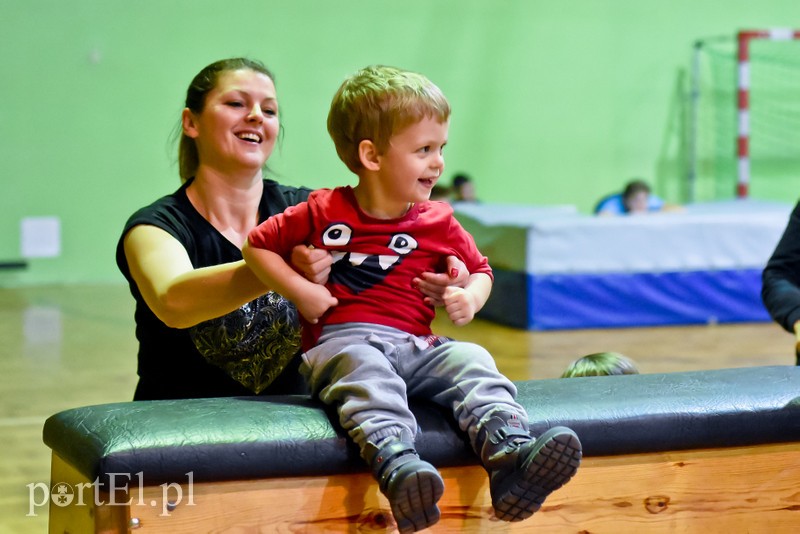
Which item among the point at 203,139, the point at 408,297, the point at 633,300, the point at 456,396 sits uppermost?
the point at 203,139

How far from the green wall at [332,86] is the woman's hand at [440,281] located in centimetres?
594

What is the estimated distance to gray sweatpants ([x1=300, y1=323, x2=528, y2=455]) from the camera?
1.68m

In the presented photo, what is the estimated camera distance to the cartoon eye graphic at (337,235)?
179 cm

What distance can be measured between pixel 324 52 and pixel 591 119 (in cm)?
241

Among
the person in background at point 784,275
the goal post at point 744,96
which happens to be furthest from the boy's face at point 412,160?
the goal post at point 744,96

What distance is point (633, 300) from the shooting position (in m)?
6.50

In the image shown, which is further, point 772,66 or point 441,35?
point 772,66

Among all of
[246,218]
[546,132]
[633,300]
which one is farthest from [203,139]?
[546,132]

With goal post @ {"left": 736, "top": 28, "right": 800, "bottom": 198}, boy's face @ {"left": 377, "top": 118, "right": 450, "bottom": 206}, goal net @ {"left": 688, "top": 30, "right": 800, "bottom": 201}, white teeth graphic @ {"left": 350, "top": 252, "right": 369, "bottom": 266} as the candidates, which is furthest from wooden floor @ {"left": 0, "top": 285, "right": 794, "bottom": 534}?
goal net @ {"left": 688, "top": 30, "right": 800, "bottom": 201}

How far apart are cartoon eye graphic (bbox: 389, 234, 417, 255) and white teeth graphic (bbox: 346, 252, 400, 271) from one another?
0.02 meters

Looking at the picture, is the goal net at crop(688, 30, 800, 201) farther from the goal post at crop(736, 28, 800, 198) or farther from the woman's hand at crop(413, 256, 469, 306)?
the woman's hand at crop(413, 256, 469, 306)

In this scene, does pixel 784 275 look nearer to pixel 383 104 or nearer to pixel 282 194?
pixel 282 194

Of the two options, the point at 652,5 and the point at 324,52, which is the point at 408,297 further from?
the point at 652,5

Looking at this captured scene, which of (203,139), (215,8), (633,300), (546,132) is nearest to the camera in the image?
(203,139)
